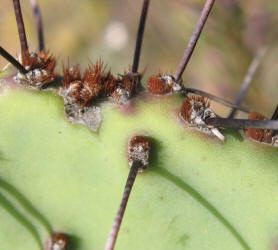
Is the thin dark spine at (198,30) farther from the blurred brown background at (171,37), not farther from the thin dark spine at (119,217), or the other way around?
the blurred brown background at (171,37)

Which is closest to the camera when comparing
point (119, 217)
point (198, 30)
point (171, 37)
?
point (119, 217)

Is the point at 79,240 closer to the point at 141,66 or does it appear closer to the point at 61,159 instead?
the point at 61,159

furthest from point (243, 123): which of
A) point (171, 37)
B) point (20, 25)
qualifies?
point (171, 37)

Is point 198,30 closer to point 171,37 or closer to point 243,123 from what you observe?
point 243,123

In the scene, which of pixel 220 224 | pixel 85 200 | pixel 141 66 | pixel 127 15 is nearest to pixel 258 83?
pixel 141 66

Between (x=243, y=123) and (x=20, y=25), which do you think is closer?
(x=243, y=123)

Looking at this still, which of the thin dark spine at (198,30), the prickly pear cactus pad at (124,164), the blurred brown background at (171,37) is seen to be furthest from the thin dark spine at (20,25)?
the blurred brown background at (171,37)
